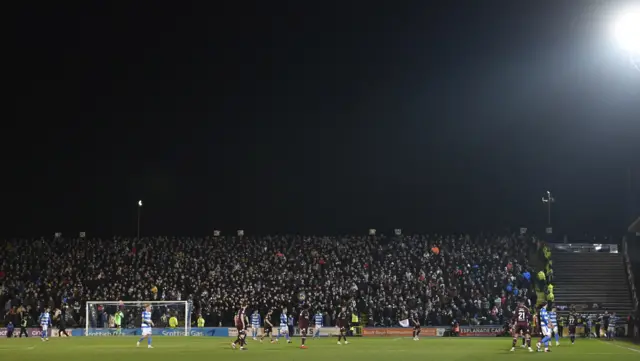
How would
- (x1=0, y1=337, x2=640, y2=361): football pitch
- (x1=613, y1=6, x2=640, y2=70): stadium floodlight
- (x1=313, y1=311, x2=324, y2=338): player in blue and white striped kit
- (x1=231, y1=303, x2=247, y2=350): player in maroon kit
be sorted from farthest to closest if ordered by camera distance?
(x1=313, y1=311, x2=324, y2=338): player in blue and white striped kit, (x1=231, y1=303, x2=247, y2=350): player in maroon kit, (x1=0, y1=337, x2=640, y2=361): football pitch, (x1=613, y1=6, x2=640, y2=70): stadium floodlight

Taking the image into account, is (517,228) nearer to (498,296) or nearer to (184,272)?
(498,296)

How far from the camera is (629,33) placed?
26219 millimetres

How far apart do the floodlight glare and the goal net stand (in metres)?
38.3

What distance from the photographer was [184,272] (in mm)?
62094

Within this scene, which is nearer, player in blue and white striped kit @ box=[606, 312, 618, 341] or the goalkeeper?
player in blue and white striped kit @ box=[606, 312, 618, 341]

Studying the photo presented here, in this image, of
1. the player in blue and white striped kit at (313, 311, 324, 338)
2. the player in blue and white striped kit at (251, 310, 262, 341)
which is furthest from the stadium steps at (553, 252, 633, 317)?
the player in blue and white striped kit at (251, 310, 262, 341)

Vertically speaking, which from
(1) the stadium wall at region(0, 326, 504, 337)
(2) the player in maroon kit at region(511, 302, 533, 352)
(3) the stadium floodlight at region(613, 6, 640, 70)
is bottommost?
(1) the stadium wall at region(0, 326, 504, 337)

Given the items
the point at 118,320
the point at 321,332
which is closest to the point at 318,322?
the point at 321,332

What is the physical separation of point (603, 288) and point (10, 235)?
58.6 m

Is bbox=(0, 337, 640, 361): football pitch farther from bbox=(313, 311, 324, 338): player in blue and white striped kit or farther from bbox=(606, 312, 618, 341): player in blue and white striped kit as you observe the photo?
bbox=(313, 311, 324, 338): player in blue and white striped kit

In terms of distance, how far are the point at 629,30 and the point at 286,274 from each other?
3909cm

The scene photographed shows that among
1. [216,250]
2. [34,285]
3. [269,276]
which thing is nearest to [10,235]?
[34,285]

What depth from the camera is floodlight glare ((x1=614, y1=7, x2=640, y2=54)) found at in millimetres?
25241

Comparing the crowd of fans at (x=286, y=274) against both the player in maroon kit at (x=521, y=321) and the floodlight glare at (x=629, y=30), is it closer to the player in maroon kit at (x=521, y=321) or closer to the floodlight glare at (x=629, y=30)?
the player in maroon kit at (x=521, y=321)
